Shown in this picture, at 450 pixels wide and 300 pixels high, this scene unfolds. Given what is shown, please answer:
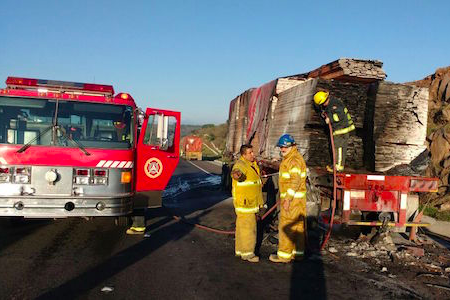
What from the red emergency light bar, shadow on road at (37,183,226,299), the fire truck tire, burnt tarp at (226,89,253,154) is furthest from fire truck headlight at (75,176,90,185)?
burnt tarp at (226,89,253,154)

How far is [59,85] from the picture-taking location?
23.6ft

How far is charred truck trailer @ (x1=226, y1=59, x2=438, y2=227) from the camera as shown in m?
6.94

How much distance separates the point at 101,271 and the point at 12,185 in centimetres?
207

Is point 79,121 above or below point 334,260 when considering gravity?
above

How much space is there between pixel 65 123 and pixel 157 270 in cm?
288

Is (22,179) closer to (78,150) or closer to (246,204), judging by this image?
(78,150)

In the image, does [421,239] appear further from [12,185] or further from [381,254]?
[12,185]

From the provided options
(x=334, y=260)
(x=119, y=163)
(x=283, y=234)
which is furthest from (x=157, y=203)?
(x=334, y=260)

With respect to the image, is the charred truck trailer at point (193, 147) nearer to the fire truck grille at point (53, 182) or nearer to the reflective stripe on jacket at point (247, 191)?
the fire truck grille at point (53, 182)

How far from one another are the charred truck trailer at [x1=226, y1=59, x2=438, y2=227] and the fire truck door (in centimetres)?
243

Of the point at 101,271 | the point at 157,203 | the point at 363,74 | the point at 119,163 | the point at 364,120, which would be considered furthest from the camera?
the point at 363,74

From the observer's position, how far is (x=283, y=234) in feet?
20.2

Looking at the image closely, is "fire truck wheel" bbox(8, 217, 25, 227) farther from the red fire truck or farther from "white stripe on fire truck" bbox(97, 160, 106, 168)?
"white stripe on fire truck" bbox(97, 160, 106, 168)

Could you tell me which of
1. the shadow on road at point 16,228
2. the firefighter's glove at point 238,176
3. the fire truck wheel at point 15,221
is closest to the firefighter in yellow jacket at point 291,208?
the firefighter's glove at point 238,176
